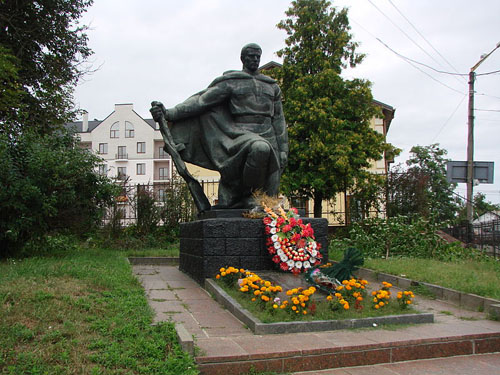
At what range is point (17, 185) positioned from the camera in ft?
23.3

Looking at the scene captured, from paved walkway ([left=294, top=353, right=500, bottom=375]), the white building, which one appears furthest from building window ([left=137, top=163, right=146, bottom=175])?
paved walkway ([left=294, top=353, right=500, bottom=375])

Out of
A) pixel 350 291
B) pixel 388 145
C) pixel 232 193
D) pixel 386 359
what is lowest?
pixel 386 359

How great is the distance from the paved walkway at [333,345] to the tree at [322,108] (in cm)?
1285

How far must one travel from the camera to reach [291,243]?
561 cm

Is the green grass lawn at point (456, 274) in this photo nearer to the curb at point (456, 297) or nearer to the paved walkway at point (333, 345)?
the curb at point (456, 297)

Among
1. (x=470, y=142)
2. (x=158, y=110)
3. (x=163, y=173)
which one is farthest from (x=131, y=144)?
(x=158, y=110)

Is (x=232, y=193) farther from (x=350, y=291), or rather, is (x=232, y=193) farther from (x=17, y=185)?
(x=17, y=185)

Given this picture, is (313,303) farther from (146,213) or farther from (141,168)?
(141,168)

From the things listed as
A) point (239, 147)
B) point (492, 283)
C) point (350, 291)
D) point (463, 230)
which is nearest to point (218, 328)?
point (350, 291)

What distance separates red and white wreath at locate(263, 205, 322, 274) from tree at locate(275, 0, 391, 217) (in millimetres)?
11110

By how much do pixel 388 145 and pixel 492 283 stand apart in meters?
13.3

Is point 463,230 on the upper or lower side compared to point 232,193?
lower

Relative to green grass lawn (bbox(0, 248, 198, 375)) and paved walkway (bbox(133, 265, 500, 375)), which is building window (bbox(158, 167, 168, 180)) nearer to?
green grass lawn (bbox(0, 248, 198, 375))

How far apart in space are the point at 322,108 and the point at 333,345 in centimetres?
1477
